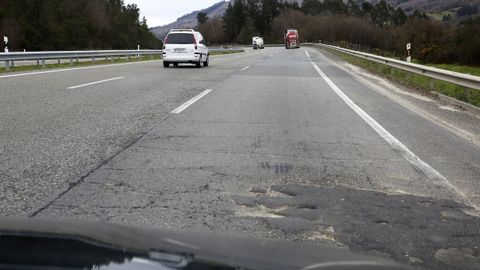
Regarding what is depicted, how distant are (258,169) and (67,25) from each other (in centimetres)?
8477

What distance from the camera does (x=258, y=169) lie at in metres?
5.96

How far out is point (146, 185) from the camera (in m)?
5.17

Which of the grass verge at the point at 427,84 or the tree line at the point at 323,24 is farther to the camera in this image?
the tree line at the point at 323,24

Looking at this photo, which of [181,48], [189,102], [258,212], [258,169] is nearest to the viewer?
[258,212]

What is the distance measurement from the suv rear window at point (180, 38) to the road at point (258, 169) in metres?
12.1

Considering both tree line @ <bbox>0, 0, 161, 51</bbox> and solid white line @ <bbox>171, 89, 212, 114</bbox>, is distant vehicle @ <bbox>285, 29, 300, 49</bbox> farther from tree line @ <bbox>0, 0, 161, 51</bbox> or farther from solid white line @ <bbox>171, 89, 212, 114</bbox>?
solid white line @ <bbox>171, 89, 212, 114</bbox>

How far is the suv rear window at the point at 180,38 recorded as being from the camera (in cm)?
2322

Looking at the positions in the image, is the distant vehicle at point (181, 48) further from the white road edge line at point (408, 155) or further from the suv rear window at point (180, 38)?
the white road edge line at point (408, 155)

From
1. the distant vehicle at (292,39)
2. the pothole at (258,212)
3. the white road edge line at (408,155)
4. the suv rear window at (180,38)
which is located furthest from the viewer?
the distant vehicle at (292,39)

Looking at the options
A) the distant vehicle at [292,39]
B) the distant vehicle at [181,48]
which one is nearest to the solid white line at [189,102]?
the distant vehicle at [181,48]

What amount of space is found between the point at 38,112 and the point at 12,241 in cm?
753

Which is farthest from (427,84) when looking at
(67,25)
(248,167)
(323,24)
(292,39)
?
(323,24)

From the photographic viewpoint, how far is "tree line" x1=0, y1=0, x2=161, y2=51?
244 feet

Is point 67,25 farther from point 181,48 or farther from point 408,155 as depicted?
point 408,155
